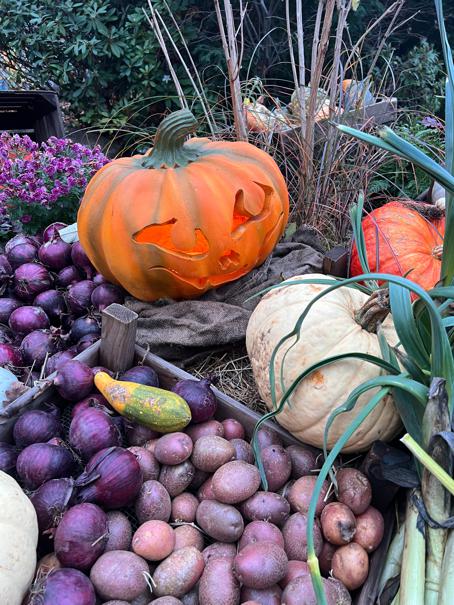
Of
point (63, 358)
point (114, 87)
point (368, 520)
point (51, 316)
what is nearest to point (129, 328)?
point (63, 358)

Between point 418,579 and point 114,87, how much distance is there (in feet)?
15.4

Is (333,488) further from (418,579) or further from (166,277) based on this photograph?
(166,277)

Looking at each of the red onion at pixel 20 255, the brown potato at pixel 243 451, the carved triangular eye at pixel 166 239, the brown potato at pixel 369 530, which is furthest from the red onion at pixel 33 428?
the red onion at pixel 20 255

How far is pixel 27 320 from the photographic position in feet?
6.46

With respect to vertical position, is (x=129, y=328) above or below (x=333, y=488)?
above

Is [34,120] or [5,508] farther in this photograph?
[34,120]

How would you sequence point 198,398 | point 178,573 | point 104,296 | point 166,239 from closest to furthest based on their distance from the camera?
point 178,573, point 198,398, point 166,239, point 104,296

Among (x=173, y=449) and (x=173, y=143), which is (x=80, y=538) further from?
(x=173, y=143)

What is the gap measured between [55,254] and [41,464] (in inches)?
45.4

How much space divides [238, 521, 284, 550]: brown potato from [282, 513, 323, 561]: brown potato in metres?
0.03

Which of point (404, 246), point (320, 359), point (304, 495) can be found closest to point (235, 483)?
point (304, 495)

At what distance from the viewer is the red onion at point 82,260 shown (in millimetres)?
2230

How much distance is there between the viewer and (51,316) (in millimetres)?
2090

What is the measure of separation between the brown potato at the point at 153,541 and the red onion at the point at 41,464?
26 centimetres
